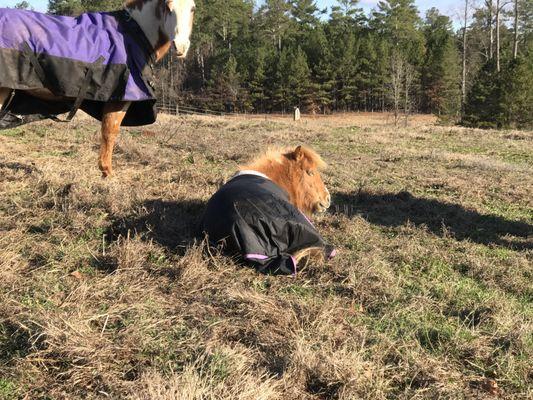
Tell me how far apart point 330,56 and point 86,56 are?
60011 mm

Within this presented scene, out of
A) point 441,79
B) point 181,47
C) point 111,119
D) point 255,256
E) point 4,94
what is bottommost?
point 255,256

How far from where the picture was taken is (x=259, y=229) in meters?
3.87

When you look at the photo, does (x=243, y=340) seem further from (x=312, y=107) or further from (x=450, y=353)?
(x=312, y=107)

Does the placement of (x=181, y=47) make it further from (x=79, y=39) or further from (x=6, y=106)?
(x=6, y=106)

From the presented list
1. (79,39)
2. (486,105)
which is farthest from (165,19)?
(486,105)

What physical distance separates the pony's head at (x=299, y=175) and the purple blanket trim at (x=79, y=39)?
144 centimetres

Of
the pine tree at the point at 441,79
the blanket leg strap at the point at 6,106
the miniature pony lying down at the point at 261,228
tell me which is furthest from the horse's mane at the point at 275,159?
the pine tree at the point at 441,79

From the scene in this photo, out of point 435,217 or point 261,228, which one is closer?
point 261,228

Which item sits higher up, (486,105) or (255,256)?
(486,105)

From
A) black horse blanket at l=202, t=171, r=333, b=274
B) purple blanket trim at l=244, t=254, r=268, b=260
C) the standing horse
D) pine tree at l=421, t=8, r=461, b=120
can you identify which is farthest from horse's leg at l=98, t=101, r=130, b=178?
pine tree at l=421, t=8, r=461, b=120

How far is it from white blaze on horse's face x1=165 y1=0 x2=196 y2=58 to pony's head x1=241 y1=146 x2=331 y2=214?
1.42 meters

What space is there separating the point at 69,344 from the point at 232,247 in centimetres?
172

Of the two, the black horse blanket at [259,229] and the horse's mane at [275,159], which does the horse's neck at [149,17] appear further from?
the black horse blanket at [259,229]

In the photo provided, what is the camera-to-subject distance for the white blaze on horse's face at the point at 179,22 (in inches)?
173
